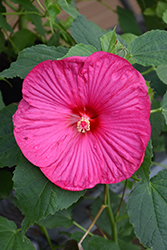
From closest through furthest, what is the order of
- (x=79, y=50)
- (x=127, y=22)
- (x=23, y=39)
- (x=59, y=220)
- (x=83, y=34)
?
(x=79, y=50) → (x=83, y=34) → (x=59, y=220) → (x=23, y=39) → (x=127, y=22)

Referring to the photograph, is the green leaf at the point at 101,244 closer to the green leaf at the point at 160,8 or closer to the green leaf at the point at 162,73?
the green leaf at the point at 162,73

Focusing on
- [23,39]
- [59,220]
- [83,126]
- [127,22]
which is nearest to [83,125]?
[83,126]

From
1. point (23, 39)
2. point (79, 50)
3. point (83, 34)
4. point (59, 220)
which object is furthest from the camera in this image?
point (23, 39)

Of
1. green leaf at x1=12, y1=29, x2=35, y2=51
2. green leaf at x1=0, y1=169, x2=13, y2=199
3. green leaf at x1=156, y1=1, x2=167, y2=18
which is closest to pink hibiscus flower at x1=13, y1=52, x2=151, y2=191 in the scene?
green leaf at x1=0, y1=169, x2=13, y2=199

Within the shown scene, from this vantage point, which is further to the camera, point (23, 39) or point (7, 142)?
point (23, 39)

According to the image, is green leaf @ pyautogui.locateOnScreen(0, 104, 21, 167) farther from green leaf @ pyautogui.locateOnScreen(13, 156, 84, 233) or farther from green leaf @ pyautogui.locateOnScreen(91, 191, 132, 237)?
green leaf @ pyautogui.locateOnScreen(91, 191, 132, 237)

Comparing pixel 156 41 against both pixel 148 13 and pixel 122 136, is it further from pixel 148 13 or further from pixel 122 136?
pixel 148 13

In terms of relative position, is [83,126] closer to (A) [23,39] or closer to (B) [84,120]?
(B) [84,120]

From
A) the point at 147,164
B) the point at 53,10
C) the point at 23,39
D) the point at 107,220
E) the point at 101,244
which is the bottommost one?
the point at 107,220

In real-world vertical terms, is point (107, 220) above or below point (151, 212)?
below
